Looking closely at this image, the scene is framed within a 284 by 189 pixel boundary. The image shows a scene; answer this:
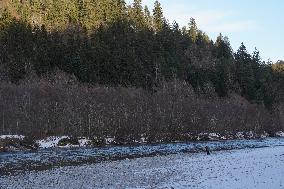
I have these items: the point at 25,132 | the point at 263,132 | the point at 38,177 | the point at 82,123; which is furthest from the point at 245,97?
the point at 38,177

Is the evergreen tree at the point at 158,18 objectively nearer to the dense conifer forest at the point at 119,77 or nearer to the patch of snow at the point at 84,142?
the dense conifer forest at the point at 119,77

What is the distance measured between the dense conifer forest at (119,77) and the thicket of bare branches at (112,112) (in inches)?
8.1

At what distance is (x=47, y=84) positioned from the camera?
87.6m

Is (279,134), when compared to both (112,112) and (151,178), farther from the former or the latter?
(151,178)

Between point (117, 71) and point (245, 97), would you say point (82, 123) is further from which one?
point (245, 97)

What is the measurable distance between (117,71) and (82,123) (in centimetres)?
3831

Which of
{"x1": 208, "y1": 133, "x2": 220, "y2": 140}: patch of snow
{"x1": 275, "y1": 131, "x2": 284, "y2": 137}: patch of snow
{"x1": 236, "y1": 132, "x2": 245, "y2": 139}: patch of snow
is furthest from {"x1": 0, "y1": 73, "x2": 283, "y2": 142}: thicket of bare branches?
{"x1": 208, "y1": 133, "x2": 220, "y2": 140}: patch of snow

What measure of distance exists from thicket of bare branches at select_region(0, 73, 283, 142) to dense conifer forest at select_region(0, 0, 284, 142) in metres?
0.21

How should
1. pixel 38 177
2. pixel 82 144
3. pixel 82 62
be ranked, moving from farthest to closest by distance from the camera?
pixel 82 62, pixel 82 144, pixel 38 177

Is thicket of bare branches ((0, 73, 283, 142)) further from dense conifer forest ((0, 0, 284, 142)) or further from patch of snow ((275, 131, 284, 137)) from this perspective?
patch of snow ((275, 131, 284, 137))

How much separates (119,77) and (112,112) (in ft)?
103

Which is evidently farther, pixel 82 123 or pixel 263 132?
pixel 263 132

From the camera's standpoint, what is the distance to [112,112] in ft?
240

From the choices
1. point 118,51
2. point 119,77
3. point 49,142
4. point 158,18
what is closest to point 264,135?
point 119,77
